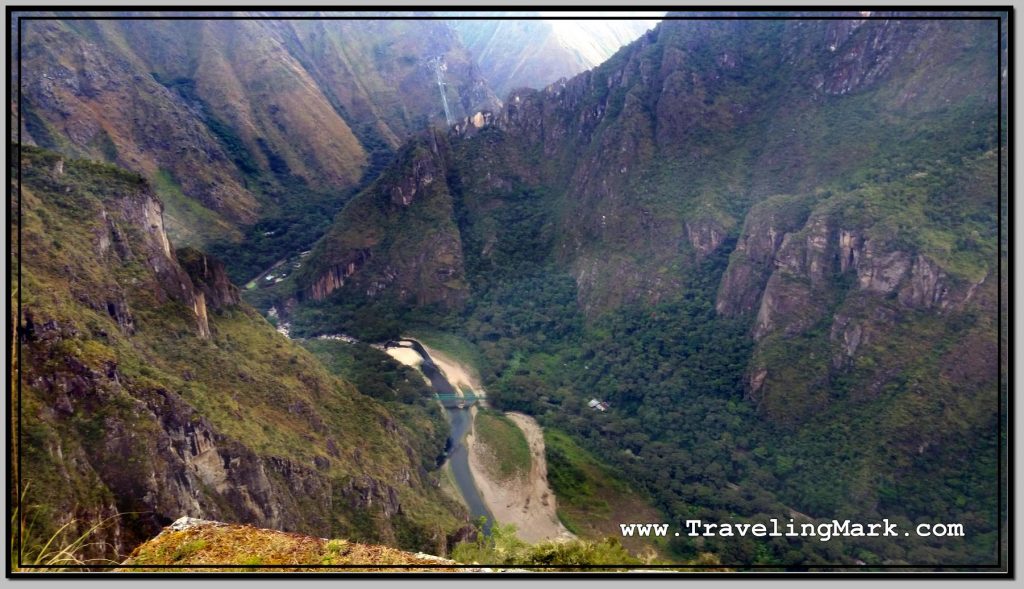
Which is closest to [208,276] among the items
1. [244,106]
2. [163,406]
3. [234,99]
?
[163,406]

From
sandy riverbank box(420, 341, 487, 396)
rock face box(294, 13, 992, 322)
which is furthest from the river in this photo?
rock face box(294, 13, 992, 322)

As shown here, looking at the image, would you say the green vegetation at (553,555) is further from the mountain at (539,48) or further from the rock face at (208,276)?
the mountain at (539,48)

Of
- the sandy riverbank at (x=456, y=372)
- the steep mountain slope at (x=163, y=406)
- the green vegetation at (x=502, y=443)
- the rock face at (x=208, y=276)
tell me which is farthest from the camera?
the sandy riverbank at (x=456, y=372)

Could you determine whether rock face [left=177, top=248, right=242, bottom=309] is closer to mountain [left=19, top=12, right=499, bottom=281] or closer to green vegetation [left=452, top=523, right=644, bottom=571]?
green vegetation [left=452, top=523, right=644, bottom=571]

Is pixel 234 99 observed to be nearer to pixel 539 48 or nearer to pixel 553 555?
pixel 539 48

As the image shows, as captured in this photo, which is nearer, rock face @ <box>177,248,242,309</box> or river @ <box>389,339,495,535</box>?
rock face @ <box>177,248,242,309</box>

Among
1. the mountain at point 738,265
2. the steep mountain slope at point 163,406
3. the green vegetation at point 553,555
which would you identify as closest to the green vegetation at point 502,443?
the mountain at point 738,265
